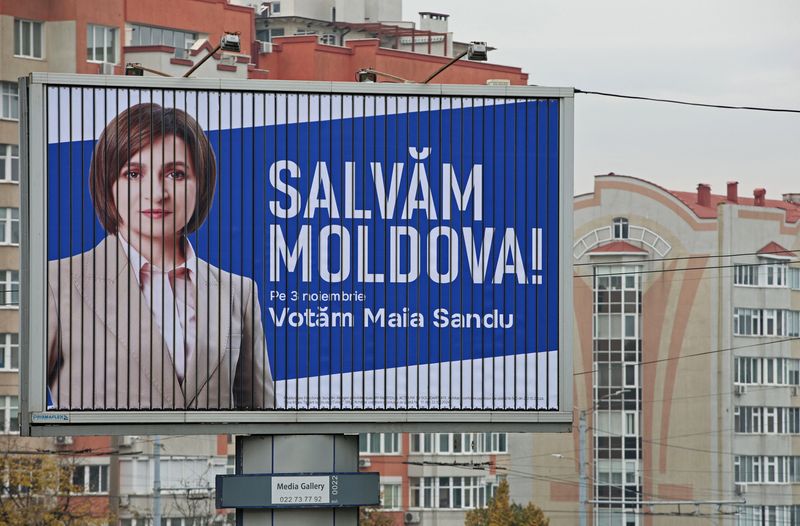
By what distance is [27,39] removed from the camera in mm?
77438

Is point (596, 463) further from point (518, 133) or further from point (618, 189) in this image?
point (518, 133)

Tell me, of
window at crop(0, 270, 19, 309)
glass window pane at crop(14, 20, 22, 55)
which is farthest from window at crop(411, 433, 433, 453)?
glass window pane at crop(14, 20, 22, 55)

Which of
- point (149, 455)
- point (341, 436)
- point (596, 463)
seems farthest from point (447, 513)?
point (341, 436)

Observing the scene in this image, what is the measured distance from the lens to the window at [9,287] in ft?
249

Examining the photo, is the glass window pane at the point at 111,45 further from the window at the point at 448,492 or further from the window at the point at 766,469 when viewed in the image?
the window at the point at 766,469

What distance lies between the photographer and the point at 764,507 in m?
97.8

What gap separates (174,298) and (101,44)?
52748 mm

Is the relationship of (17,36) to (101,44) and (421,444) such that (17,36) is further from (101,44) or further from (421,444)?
(421,444)

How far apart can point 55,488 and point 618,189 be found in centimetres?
4473

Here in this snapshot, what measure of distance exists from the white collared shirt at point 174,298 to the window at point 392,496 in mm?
62838

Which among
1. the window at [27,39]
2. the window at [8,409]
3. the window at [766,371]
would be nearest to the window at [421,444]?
the window at [766,371]

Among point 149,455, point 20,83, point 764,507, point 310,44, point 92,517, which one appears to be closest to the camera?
point 20,83

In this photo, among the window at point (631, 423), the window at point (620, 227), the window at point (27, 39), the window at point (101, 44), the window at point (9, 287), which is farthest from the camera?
the window at point (620, 227)

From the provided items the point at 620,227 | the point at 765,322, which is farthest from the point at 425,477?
the point at 765,322
